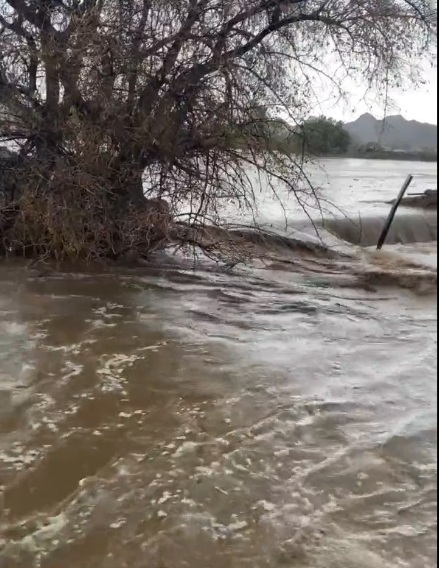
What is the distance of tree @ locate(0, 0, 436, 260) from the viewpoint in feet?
28.8

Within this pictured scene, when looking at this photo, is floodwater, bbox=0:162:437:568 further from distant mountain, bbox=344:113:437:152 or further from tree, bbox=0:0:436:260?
tree, bbox=0:0:436:260

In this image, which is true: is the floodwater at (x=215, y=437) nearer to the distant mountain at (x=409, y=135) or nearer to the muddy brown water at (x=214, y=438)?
the muddy brown water at (x=214, y=438)

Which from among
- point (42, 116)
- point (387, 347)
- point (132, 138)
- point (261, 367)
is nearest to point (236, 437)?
point (261, 367)

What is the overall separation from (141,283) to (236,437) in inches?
188

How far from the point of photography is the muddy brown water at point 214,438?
129 inches

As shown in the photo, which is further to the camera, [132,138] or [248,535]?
[132,138]

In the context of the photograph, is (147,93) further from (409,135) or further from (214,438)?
(409,135)

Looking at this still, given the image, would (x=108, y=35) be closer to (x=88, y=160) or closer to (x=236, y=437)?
(x=88, y=160)

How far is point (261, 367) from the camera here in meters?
5.75

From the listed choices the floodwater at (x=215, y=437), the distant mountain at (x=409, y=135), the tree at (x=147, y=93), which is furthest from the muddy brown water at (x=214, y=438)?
the tree at (x=147, y=93)

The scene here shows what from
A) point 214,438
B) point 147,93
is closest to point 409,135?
point 214,438

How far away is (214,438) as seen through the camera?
438 centimetres

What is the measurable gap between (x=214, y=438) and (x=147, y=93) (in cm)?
593

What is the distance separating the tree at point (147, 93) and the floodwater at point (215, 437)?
2.17 metres
